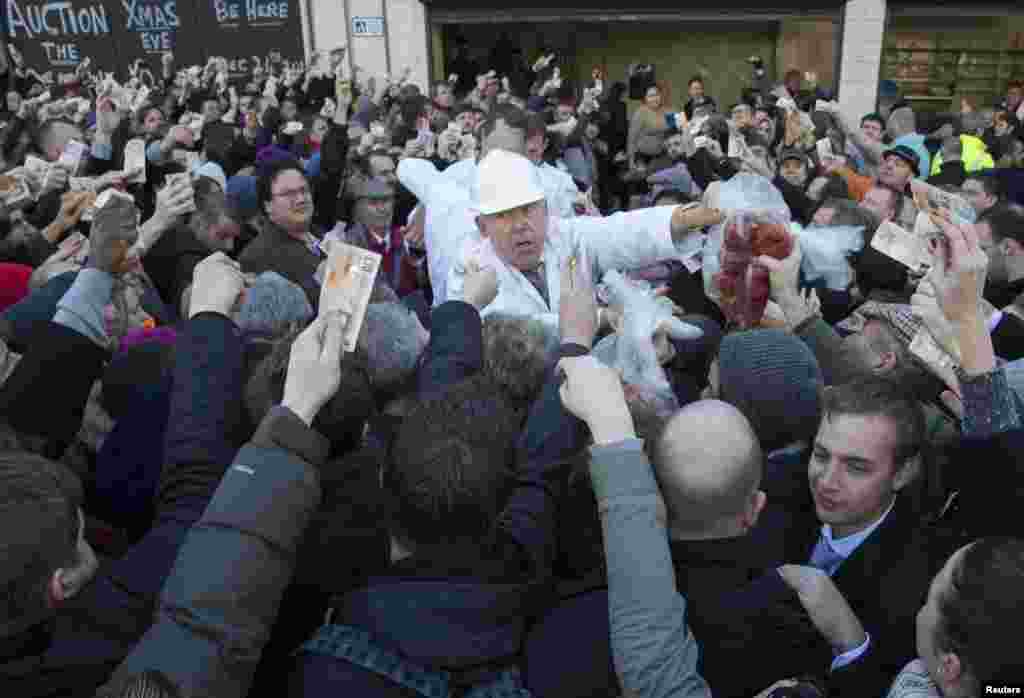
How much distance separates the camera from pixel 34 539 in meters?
1.22

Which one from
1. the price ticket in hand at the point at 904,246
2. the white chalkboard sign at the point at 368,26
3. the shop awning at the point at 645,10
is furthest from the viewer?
the white chalkboard sign at the point at 368,26

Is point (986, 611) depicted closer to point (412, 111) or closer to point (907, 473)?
point (907, 473)

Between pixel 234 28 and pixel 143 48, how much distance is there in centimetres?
163

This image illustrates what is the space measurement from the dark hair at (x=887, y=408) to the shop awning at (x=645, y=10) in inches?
456

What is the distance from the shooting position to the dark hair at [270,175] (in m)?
3.90

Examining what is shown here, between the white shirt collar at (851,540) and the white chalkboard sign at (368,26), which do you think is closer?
the white shirt collar at (851,540)

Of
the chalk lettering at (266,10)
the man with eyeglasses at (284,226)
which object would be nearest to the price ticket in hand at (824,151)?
the man with eyeglasses at (284,226)

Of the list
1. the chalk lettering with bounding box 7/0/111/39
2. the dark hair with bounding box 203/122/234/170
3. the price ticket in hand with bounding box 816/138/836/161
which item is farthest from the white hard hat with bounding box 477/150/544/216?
the chalk lettering with bounding box 7/0/111/39

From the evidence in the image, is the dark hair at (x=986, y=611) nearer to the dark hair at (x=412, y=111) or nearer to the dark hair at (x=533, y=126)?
the dark hair at (x=533, y=126)

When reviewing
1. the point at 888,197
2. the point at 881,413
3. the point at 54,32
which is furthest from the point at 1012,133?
the point at 54,32

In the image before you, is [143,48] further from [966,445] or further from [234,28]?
[966,445]

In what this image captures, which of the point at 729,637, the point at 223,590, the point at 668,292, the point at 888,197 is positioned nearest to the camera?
the point at 223,590

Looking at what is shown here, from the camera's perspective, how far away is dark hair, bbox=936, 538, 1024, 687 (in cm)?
122

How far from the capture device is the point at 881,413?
72.7 inches
